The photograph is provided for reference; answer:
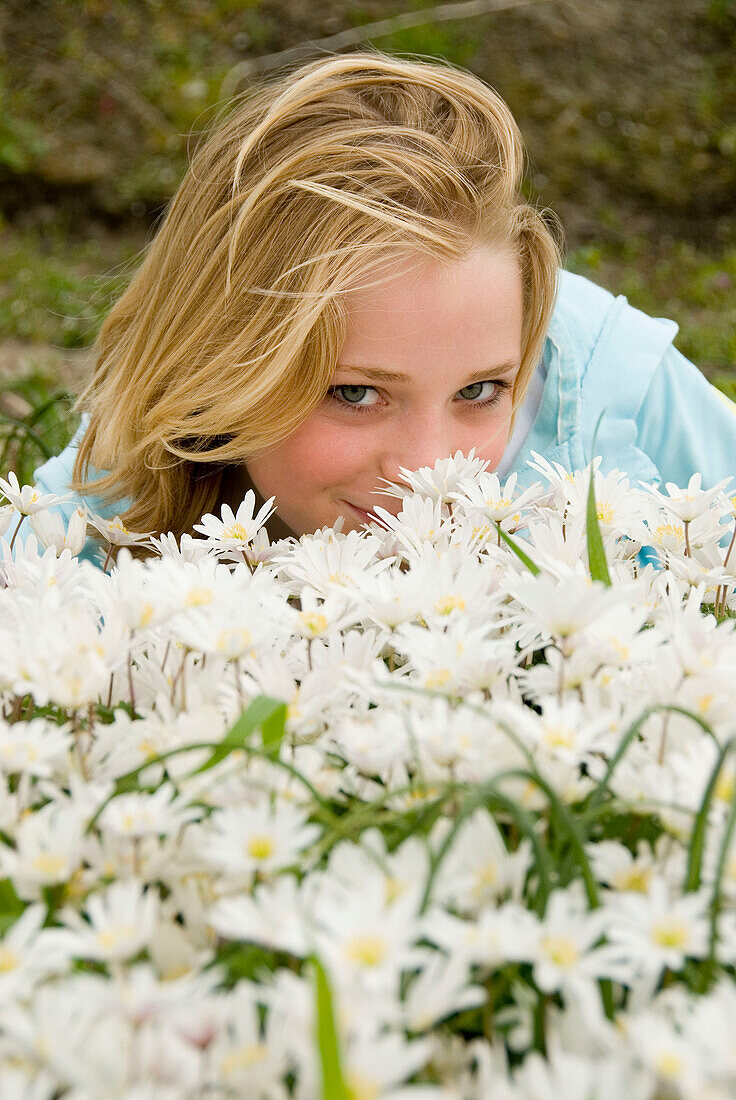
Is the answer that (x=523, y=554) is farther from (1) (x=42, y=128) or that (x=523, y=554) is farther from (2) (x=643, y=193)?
(1) (x=42, y=128)

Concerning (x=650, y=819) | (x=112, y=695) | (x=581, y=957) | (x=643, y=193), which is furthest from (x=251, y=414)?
(x=643, y=193)

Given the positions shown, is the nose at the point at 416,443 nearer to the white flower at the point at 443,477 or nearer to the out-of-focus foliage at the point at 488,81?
the white flower at the point at 443,477

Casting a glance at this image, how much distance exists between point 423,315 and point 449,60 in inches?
136

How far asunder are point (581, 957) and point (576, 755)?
0.33ft

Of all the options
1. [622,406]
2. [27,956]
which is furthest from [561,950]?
[622,406]

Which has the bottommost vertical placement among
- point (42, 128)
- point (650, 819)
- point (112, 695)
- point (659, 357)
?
point (42, 128)

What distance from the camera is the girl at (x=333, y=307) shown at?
1.39m

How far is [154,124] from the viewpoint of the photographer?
4.59 m

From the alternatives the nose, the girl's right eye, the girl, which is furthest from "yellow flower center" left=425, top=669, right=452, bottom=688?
the girl's right eye

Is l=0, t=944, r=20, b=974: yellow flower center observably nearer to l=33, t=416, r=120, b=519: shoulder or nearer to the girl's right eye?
the girl's right eye

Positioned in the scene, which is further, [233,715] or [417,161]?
[417,161]

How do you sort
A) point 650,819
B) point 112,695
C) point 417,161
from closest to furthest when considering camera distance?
1. point 650,819
2. point 112,695
3. point 417,161

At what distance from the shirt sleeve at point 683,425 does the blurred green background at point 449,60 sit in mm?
2464

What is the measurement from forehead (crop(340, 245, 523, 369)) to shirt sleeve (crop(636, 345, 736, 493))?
617mm
